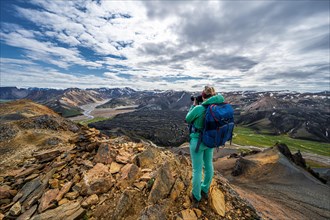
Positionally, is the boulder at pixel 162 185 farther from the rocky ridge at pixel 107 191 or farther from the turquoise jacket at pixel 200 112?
the turquoise jacket at pixel 200 112

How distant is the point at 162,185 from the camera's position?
8.02 m

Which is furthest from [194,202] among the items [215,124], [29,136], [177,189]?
[29,136]

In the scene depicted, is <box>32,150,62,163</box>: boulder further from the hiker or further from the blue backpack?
the blue backpack

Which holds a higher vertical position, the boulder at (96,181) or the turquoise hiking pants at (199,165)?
the turquoise hiking pants at (199,165)

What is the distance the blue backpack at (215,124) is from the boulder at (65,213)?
486 cm

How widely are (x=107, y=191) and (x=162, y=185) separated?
88.7 inches

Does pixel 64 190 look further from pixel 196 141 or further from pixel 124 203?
pixel 196 141

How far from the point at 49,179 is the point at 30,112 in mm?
35089

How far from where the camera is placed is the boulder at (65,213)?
6.69 meters

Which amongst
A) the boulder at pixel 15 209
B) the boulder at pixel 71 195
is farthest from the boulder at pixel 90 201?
the boulder at pixel 15 209

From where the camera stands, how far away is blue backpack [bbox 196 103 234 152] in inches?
256

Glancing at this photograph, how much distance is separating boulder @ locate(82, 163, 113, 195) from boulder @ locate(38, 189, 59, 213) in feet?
3.59

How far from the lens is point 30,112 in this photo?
37.0 m

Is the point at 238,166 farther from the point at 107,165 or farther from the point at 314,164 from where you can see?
the point at 314,164
